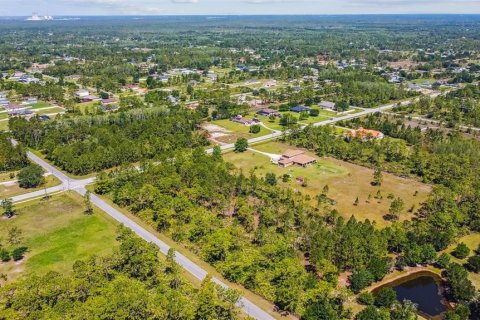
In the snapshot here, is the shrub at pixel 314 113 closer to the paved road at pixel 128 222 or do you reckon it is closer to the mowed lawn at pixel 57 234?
the paved road at pixel 128 222

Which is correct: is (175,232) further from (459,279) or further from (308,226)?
(459,279)

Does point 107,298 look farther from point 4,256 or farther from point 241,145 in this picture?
point 241,145

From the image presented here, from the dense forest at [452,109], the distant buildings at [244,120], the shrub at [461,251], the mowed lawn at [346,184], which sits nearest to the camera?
the shrub at [461,251]

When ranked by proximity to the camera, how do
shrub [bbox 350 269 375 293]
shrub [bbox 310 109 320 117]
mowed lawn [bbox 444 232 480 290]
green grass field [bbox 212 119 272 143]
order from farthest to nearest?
1. shrub [bbox 310 109 320 117]
2. green grass field [bbox 212 119 272 143]
3. mowed lawn [bbox 444 232 480 290]
4. shrub [bbox 350 269 375 293]

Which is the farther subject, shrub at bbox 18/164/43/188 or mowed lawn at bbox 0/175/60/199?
shrub at bbox 18/164/43/188

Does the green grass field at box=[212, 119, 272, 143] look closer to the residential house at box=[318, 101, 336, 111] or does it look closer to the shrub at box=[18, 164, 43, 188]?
the residential house at box=[318, 101, 336, 111]

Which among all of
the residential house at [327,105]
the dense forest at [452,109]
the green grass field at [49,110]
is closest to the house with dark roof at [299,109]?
the residential house at [327,105]

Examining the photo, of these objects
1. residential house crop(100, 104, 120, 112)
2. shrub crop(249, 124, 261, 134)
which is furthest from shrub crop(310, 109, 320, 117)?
residential house crop(100, 104, 120, 112)
